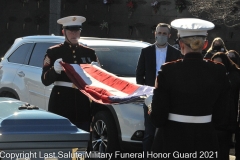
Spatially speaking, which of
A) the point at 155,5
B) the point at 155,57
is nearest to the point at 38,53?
the point at 155,57

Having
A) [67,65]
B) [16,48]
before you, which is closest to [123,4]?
[16,48]

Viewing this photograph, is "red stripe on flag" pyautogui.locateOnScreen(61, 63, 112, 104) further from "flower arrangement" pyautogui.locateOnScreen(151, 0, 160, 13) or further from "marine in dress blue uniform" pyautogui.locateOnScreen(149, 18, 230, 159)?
"flower arrangement" pyautogui.locateOnScreen(151, 0, 160, 13)

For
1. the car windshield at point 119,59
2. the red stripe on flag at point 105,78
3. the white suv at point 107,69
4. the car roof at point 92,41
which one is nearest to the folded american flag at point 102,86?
the red stripe on flag at point 105,78

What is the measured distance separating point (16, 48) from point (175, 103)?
6.62 meters

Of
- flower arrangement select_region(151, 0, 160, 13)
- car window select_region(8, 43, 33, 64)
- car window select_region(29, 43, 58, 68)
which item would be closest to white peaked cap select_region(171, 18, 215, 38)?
car window select_region(29, 43, 58, 68)

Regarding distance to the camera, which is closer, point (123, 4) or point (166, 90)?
point (166, 90)

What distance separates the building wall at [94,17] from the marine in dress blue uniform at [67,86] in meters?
12.1

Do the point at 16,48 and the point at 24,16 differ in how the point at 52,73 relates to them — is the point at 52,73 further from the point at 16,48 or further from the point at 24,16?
the point at 24,16

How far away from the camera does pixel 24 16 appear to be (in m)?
21.8

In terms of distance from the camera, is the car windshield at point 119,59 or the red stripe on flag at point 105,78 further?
the car windshield at point 119,59

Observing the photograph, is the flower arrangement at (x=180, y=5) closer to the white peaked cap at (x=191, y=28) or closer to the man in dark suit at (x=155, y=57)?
the man in dark suit at (x=155, y=57)

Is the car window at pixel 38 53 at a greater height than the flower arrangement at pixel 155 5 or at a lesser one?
lesser

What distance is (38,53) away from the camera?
10.3 m

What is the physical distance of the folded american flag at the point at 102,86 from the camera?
677 cm
